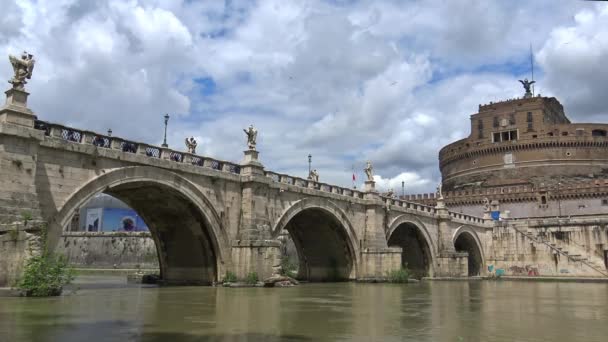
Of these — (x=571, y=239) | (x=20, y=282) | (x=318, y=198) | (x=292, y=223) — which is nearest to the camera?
(x=20, y=282)

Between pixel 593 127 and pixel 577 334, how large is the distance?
74.1 m

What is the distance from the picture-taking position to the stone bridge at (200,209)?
18.5 metres

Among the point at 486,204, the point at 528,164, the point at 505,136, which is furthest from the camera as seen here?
the point at 505,136

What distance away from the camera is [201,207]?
2598 centimetres

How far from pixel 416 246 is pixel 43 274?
36.1 m

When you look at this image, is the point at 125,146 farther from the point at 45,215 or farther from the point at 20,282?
the point at 20,282

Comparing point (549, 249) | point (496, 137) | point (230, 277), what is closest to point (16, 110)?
point (230, 277)

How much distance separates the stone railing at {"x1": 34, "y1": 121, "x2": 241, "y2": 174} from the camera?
67.0ft

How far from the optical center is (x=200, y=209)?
85.3 feet

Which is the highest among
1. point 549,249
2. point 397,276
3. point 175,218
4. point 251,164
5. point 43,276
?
point 251,164

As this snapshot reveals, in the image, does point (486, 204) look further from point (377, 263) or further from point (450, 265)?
point (377, 263)

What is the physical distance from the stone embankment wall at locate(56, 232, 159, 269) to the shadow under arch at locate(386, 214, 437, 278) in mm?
25633

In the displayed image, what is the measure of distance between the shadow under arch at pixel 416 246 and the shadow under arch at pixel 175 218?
21973 millimetres

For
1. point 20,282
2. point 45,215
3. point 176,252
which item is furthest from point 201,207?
point 20,282
